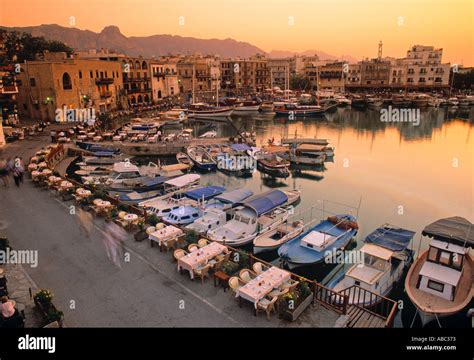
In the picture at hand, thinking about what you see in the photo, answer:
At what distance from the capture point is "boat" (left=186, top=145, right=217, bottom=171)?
130 ft

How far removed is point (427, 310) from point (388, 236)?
6.82 m

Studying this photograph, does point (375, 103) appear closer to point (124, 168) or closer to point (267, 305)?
point (124, 168)

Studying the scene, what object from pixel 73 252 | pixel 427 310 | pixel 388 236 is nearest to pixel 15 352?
pixel 73 252

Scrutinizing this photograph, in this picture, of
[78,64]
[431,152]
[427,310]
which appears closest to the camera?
[427,310]

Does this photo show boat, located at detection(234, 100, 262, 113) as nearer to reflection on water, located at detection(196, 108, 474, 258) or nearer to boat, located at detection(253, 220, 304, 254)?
reflection on water, located at detection(196, 108, 474, 258)

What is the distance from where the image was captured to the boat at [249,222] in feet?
67.9

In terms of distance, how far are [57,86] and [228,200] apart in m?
44.5

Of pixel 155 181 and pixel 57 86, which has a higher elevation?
pixel 57 86

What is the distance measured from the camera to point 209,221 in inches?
875

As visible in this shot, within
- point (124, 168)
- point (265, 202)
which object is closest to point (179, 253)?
point (265, 202)

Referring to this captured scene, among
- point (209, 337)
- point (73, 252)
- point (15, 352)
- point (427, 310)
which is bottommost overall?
point (427, 310)

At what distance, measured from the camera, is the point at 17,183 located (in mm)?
25109

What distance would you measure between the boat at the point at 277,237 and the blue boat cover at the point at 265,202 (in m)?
1.44

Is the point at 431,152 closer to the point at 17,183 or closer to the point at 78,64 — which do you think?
the point at 17,183
